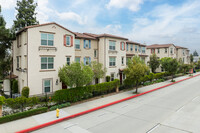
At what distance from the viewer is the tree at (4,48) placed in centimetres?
2028

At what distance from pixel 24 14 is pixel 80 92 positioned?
24.3 m

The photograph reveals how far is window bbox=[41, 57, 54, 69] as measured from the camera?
17.8 metres

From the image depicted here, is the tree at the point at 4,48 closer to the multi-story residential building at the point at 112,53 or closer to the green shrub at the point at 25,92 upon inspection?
the green shrub at the point at 25,92

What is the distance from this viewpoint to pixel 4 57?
23.3 metres

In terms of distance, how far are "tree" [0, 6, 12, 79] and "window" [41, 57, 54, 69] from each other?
813cm

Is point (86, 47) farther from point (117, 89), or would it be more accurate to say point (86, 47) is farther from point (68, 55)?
point (117, 89)

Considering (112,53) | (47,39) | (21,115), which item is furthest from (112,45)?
(21,115)

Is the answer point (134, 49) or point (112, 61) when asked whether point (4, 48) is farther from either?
point (134, 49)

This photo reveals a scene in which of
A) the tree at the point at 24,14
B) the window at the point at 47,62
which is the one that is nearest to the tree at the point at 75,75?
the window at the point at 47,62

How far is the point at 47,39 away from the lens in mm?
18109

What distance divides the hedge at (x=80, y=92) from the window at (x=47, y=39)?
7069mm

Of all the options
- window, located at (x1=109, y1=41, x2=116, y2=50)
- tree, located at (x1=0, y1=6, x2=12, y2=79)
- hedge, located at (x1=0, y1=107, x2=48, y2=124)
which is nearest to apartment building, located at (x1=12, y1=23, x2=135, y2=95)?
tree, located at (x1=0, y1=6, x2=12, y2=79)

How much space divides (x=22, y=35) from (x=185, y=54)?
62.4 metres

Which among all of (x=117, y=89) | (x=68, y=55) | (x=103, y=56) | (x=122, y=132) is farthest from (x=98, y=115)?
(x=103, y=56)
